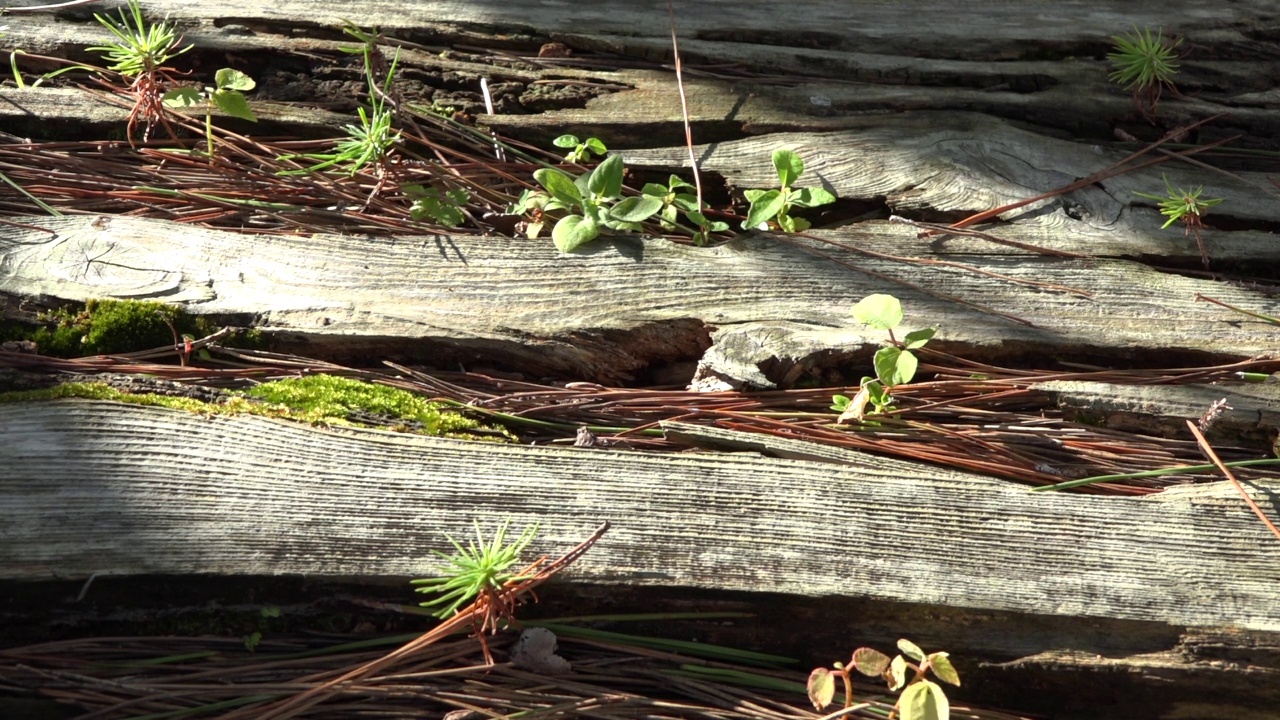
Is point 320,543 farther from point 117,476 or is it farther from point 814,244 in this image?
point 814,244

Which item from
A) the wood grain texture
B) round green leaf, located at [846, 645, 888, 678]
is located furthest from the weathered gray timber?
round green leaf, located at [846, 645, 888, 678]

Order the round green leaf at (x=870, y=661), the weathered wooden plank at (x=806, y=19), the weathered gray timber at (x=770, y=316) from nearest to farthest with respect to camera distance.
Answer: the round green leaf at (x=870, y=661), the weathered gray timber at (x=770, y=316), the weathered wooden plank at (x=806, y=19)

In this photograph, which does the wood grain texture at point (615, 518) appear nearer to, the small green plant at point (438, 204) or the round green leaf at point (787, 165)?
the small green plant at point (438, 204)

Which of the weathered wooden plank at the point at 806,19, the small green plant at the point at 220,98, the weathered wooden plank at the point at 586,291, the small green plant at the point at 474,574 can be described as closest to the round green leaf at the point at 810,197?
the weathered wooden plank at the point at 586,291

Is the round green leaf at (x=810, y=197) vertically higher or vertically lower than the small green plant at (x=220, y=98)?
lower

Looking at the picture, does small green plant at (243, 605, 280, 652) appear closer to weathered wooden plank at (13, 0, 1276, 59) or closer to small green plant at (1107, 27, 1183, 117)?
weathered wooden plank at (13, 0, 1276, 59)

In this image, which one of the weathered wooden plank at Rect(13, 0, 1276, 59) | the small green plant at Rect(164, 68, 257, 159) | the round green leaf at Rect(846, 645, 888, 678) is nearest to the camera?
the round green leaf at Rect(846, 645, 888, 678)
